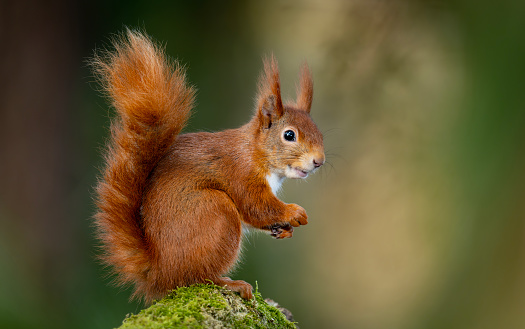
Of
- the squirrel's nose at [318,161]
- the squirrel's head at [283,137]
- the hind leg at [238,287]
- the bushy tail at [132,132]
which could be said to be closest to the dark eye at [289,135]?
the squirrel's head at [283,137]

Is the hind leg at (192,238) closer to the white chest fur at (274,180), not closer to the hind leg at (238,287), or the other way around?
the hind leg at (238,287)

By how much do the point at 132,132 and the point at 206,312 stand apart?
23.0 inches

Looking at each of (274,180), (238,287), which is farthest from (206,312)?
(274,180)

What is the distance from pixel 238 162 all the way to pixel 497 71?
2.34m

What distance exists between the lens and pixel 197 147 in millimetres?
1637

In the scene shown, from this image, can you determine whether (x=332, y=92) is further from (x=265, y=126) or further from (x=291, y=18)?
(x=265, y=126)

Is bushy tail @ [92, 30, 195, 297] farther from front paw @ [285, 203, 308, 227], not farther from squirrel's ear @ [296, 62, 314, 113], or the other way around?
squirrel's ear @ [296, 62, 314, 113]

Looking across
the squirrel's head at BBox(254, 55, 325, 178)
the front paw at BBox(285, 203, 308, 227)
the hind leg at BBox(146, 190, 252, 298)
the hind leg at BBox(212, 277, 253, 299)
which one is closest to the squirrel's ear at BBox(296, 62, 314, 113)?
the squirrel's head at BBox(254, 55, 325, 178)

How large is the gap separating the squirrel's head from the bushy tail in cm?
30

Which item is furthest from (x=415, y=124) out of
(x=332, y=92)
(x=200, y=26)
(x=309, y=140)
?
(x=309, y=140)

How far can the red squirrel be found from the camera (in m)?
1.49

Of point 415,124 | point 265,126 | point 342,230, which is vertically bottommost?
point 265,126

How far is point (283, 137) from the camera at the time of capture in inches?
66.4

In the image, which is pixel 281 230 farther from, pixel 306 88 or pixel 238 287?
pixel 306 88
